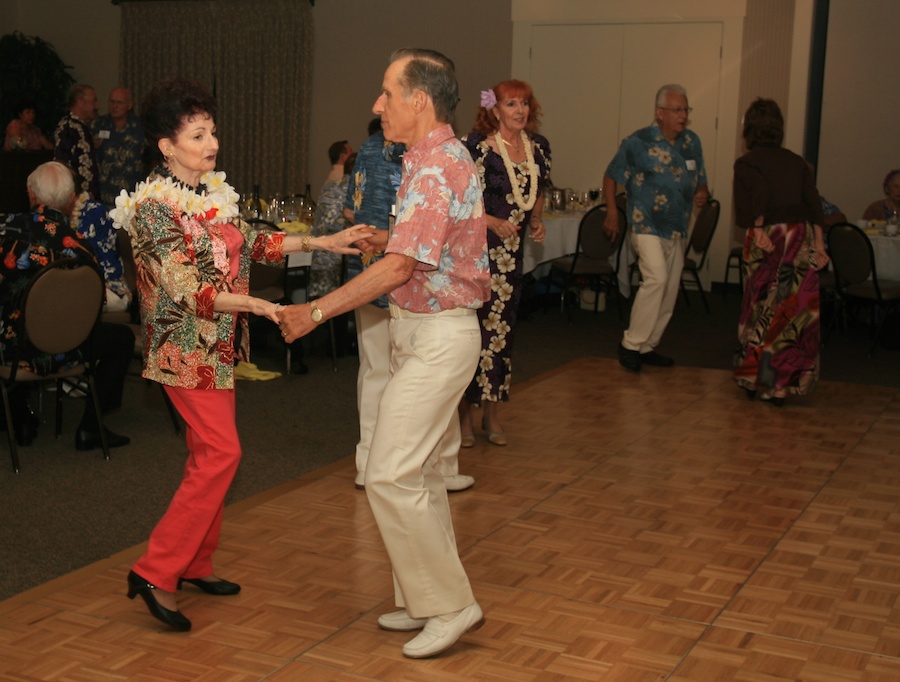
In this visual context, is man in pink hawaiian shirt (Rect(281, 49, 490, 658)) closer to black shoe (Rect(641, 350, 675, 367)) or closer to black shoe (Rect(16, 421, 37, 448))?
black shoe (Rect(16, 421, 37, 448))

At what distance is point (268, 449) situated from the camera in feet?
17.1

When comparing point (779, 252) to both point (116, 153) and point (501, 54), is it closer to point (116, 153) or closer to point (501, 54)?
point (501, 54)

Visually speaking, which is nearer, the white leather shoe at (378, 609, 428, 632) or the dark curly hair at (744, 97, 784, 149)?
the white leather shoe at (378, 609, 428, 632)

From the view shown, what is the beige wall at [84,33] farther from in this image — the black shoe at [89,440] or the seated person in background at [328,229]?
the black shoe at [89,440]

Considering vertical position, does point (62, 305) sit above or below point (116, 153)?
below

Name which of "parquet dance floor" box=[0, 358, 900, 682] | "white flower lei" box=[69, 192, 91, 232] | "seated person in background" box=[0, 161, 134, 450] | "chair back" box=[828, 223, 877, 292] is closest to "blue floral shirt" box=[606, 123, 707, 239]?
"chair back" box=[828, 223, 877, 292]

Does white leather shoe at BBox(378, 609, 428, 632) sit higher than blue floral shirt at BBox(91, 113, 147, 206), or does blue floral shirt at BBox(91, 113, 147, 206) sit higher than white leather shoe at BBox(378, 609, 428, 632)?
blue floral shirt at BBox(91, 113, 147, 206)

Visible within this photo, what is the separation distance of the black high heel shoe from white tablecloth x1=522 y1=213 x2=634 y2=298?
221 inches

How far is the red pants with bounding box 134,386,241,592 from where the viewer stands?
3.08m

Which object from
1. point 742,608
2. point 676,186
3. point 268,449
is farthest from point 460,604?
point 676,186

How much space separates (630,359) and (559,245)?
2.21 meters

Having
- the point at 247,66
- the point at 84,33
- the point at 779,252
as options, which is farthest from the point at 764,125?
the point at 84,33

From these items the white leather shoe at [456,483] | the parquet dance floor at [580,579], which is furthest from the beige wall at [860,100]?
the white leather shoe at [456,483]

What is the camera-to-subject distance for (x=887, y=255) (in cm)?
777
